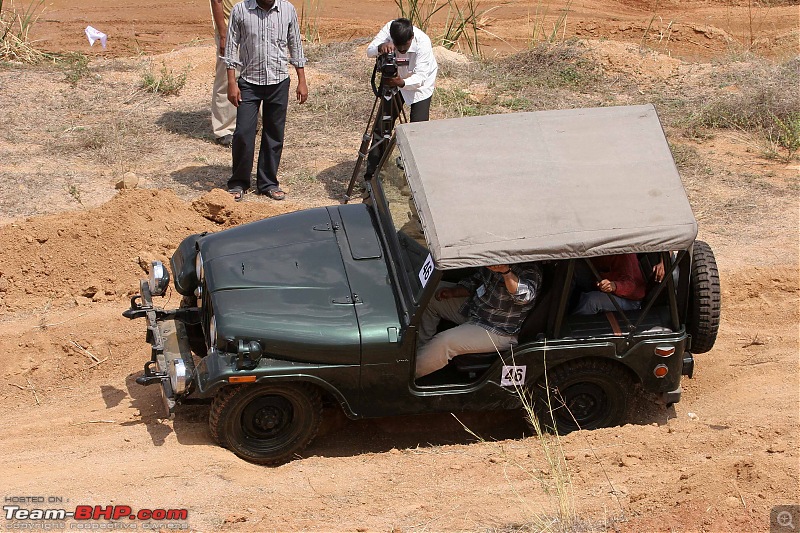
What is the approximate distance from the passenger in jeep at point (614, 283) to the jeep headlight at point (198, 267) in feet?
7.28

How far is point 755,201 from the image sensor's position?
9.25m

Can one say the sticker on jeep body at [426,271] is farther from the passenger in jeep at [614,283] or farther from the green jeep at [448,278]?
the passenger in jeep at [614,283]

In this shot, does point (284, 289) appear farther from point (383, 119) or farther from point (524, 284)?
point (383, 119)

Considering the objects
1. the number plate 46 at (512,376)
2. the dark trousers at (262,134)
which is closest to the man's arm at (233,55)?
the dark trousers at (262,134)

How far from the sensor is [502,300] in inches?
208

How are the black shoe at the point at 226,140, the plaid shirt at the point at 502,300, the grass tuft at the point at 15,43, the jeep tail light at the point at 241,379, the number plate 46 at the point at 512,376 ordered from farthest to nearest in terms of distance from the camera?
1. the grass tuft at the point at 15,43
2. the black shoe at the point at 226,140
3. the number plate 46 at the point at 512,376
4. the plaid shirt at the point at 502,300
5. the jeep tail light at the point at 241,379

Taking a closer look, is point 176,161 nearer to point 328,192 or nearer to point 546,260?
point 328,192

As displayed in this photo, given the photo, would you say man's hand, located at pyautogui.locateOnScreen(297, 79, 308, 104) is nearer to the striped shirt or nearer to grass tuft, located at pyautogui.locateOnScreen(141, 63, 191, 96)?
the striped shirt

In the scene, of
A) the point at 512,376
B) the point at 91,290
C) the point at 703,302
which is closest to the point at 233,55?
the point at 91,290

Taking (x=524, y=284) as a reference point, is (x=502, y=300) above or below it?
below

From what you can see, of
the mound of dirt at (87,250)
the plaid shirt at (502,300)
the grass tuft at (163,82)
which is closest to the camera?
the plaid shirt at (502,300)

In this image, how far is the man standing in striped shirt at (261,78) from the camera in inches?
337

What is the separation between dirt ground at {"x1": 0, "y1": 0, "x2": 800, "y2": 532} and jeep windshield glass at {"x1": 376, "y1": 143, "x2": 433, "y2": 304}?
1076 millimetres

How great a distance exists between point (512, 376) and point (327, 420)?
1.19m
